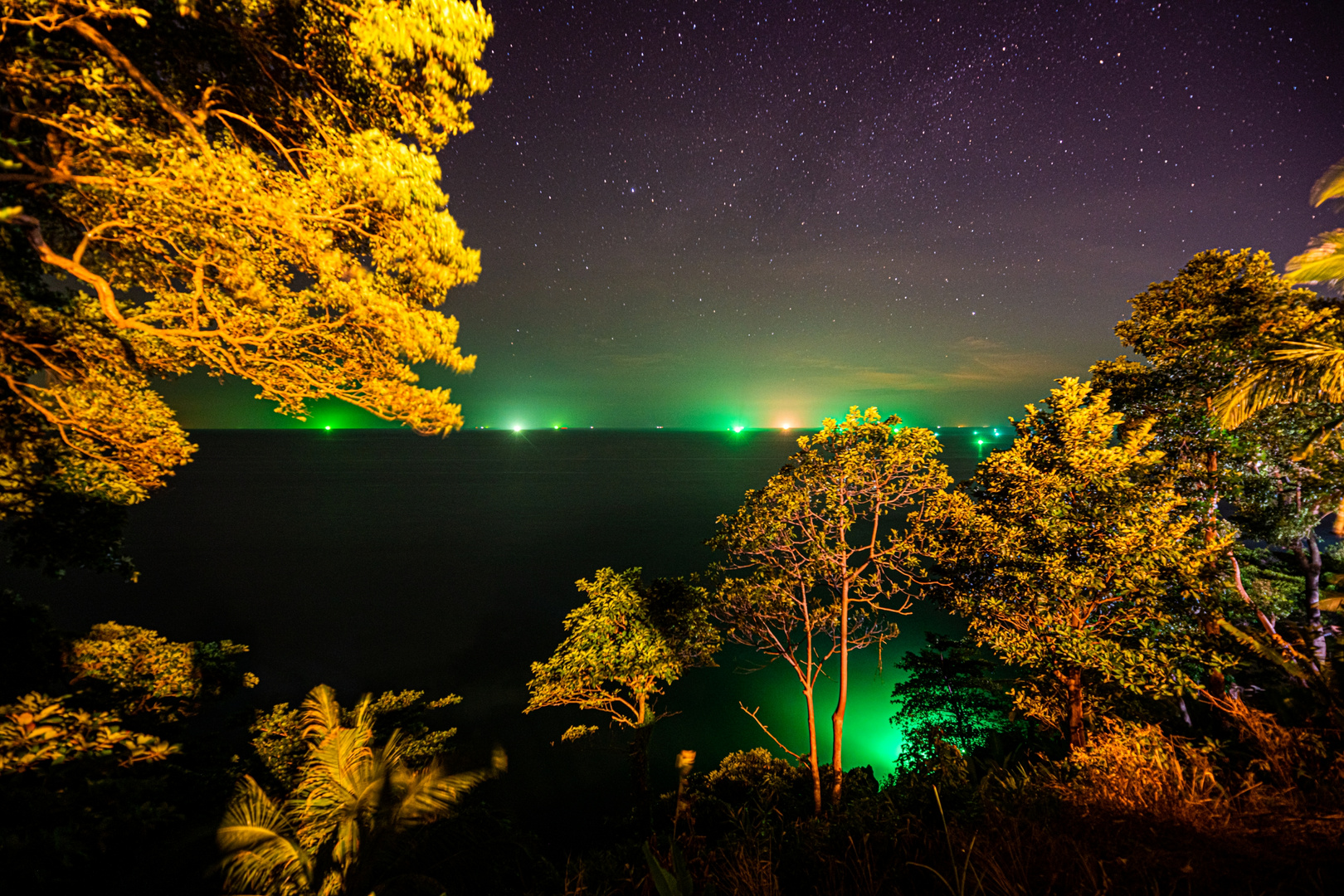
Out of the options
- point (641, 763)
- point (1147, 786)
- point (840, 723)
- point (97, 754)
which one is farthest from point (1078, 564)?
point (97, 754)

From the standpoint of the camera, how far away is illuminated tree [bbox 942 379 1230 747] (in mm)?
7539

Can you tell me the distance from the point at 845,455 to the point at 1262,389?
599cm

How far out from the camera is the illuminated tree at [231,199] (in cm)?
410

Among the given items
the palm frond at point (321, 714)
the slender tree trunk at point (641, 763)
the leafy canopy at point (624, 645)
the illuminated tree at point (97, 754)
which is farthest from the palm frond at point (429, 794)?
the slender tree trunk at point (641, 763)

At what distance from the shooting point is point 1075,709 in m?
8.59

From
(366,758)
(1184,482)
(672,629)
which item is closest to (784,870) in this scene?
(366,758)

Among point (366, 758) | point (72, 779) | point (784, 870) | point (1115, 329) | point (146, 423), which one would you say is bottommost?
point (366, 758)

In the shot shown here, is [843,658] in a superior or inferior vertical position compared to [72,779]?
inferior

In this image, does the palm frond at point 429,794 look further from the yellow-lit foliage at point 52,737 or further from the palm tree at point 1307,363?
the palm tree at point 1307,363

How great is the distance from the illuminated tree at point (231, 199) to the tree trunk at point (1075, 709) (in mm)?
11803

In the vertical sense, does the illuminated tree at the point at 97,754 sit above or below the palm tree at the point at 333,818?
above

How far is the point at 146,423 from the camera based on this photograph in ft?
19.9

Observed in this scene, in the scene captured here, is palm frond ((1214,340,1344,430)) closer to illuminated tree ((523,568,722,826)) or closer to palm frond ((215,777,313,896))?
illuminated tree ((523,568,722,826))

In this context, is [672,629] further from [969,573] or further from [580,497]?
[580,497]
